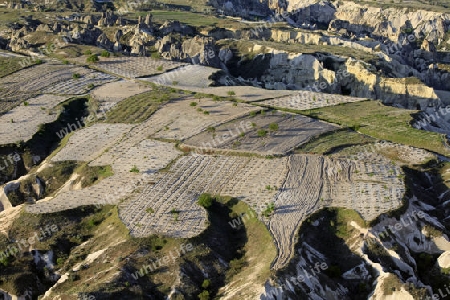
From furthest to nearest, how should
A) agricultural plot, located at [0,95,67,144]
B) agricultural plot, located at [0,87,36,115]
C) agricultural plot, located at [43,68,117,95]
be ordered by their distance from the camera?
agricultural plot, located at [43,68,117,95], agricultural plot, located at [0,87,36,115], agricultural plot, located at [0,95,67,144]

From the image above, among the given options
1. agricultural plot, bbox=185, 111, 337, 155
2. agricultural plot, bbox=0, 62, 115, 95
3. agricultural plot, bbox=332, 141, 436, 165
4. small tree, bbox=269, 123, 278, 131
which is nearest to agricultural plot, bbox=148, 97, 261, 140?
agricultural plot, bbox=185, 111, 337, 155

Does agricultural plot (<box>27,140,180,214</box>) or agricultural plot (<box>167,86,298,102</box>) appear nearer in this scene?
agricultural plot (<box>27,140,180,214</box>)

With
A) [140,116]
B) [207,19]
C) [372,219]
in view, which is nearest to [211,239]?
[372,219]

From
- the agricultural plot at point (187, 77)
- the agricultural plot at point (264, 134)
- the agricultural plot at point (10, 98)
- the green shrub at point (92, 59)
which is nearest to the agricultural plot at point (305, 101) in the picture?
the agricultural plot at point (264, 134)

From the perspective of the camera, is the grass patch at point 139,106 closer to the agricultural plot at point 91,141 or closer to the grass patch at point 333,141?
the agricultural plot at point 91,141

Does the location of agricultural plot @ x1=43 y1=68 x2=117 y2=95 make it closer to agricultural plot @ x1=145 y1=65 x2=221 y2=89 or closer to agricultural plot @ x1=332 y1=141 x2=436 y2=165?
agricultural plot @ x1=145 y1=65 x2=221 y2=89

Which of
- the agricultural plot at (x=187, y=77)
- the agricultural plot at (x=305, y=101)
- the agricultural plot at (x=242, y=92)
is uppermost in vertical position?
the agricultural plot at (x=187, y=77)
